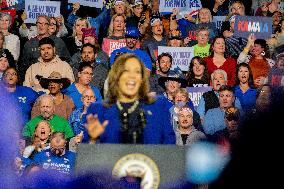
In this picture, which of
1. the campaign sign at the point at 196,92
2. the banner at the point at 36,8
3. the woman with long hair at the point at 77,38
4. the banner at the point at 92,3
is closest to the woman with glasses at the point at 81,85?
the campaign sign at the point at 196,92

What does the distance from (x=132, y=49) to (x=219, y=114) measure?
2.10 meters

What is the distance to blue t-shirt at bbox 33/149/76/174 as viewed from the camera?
7.61 meters

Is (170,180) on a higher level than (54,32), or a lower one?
lower

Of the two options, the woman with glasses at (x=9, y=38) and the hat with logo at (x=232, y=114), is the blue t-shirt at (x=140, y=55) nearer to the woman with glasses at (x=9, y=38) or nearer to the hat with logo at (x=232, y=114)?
the woman with glasses at (x=9, y=38)

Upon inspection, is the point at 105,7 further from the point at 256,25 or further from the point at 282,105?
the point at 282,105

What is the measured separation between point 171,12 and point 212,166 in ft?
24.2

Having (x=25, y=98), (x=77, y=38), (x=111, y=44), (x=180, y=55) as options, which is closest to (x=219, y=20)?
(x=180, y=55)

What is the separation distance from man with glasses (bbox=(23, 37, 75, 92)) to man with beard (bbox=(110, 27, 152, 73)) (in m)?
0.64

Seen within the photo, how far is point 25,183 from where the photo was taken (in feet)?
23.0

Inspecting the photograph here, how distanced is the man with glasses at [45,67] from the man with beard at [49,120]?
38.3 inches

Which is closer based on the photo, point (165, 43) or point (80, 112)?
point (80, 112)

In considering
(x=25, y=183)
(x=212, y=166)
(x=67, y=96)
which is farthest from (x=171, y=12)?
(x=212, y=166)

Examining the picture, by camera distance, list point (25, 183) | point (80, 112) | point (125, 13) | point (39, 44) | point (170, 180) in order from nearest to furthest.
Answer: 1. point (170, 180)
2. point (25, 183)
3. point (80, 112)
4. point (39, 44)
5. point (125, 13)

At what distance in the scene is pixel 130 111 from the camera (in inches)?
195
